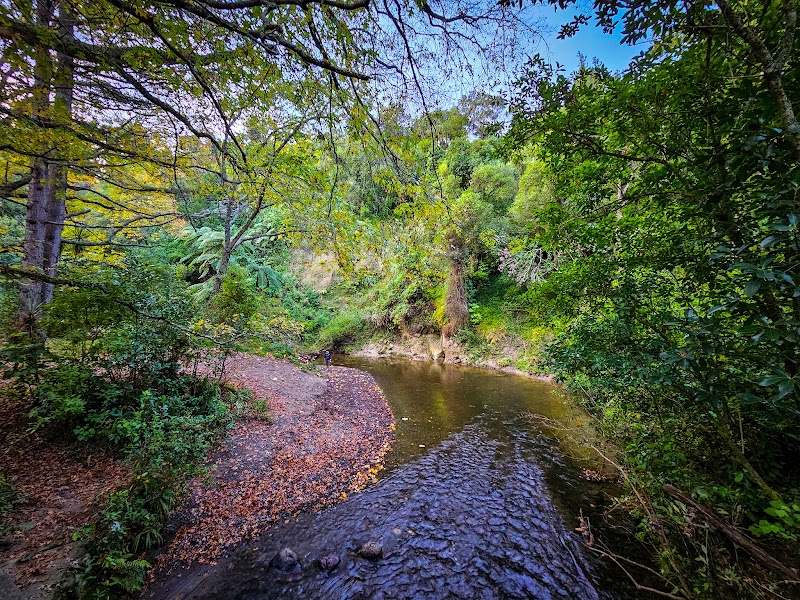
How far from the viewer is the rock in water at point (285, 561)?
3.52 meters

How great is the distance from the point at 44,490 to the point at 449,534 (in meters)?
4.91

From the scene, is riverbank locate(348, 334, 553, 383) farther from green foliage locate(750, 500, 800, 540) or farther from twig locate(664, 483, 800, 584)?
green foliage locate(750, 500, 800, 540)

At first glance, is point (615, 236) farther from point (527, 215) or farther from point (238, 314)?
point (527, 215)

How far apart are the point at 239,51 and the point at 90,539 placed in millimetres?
4906

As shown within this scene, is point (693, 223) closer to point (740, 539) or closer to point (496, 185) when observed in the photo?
point (740, 539)

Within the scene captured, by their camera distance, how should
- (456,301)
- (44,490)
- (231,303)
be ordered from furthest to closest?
(456,301) → (231,303) → (44,490)

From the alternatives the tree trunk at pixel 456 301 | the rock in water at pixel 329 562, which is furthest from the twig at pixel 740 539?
the tree trunk at pixel 456 301

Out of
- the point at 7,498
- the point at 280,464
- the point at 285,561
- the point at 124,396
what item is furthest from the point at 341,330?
the point at 7,498

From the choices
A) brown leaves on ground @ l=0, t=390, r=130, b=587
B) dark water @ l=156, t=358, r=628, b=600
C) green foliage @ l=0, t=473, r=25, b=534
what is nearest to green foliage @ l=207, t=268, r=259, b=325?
brown leaves on ground @ l=0, t=390, r=130, b=587

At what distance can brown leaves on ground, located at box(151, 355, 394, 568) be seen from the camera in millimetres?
3906

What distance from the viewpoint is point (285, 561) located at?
11.7ft

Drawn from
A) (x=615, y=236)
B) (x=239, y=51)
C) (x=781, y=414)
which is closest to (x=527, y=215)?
(x=615, y=236)

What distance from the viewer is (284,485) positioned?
16.0 feet

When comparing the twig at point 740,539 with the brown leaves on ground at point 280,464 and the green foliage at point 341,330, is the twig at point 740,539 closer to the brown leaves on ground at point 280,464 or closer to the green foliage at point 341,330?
the brown leaves on ground at point 280,464
